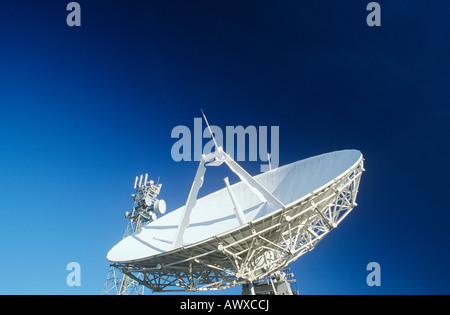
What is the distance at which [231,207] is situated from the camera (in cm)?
2600

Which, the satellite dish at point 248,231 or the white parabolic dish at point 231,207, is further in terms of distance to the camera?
the white parabolic dish at point 231,207

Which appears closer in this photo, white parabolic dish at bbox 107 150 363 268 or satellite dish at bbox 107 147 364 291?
satellite dish at bbox 107 147 364 291

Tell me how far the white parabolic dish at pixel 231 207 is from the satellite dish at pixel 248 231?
8cm

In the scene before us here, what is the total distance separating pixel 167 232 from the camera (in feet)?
80.4

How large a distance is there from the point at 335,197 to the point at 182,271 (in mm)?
12167

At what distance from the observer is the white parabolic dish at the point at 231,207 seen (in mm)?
20359

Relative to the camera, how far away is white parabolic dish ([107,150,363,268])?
66.8 ft

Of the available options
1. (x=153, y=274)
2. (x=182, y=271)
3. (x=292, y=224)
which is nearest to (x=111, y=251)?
(x=153, y=274)

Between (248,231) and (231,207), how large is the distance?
9352 mm

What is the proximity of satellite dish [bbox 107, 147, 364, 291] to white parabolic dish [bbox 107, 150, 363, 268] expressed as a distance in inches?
3.0
